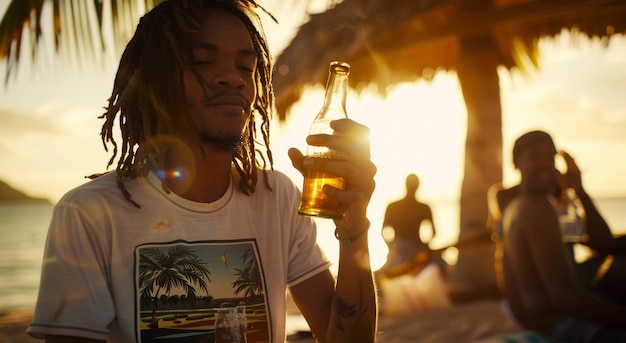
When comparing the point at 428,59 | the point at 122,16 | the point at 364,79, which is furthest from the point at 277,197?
the point at 428,59

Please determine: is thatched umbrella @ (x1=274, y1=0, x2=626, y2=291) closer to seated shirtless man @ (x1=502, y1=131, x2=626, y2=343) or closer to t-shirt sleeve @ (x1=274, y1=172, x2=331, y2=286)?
seated shirtless man @ (x1=502, y1=131, x2=626, y2=343)

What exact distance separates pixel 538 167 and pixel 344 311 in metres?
2.30

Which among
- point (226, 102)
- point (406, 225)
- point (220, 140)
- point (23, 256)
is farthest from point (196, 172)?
point (23, 256)

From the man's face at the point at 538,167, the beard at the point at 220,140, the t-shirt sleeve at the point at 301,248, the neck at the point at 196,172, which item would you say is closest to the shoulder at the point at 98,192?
the neck at the point at 196,172

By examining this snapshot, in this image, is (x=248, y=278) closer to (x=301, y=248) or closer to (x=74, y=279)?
(x=301, y=248)

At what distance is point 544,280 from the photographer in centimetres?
344

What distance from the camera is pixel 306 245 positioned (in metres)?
2.19

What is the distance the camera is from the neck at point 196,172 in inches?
79.1

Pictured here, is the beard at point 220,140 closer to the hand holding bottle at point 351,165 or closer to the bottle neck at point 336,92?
the hand holding bottle at point 351,165

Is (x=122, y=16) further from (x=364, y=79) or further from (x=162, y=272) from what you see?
(x=364, y=79)

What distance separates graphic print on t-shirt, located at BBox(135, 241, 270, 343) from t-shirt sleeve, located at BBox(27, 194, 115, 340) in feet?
0.33

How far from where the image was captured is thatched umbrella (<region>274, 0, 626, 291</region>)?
6551 mm

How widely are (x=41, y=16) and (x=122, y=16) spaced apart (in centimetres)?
64

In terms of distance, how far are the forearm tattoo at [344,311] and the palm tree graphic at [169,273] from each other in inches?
18.5
